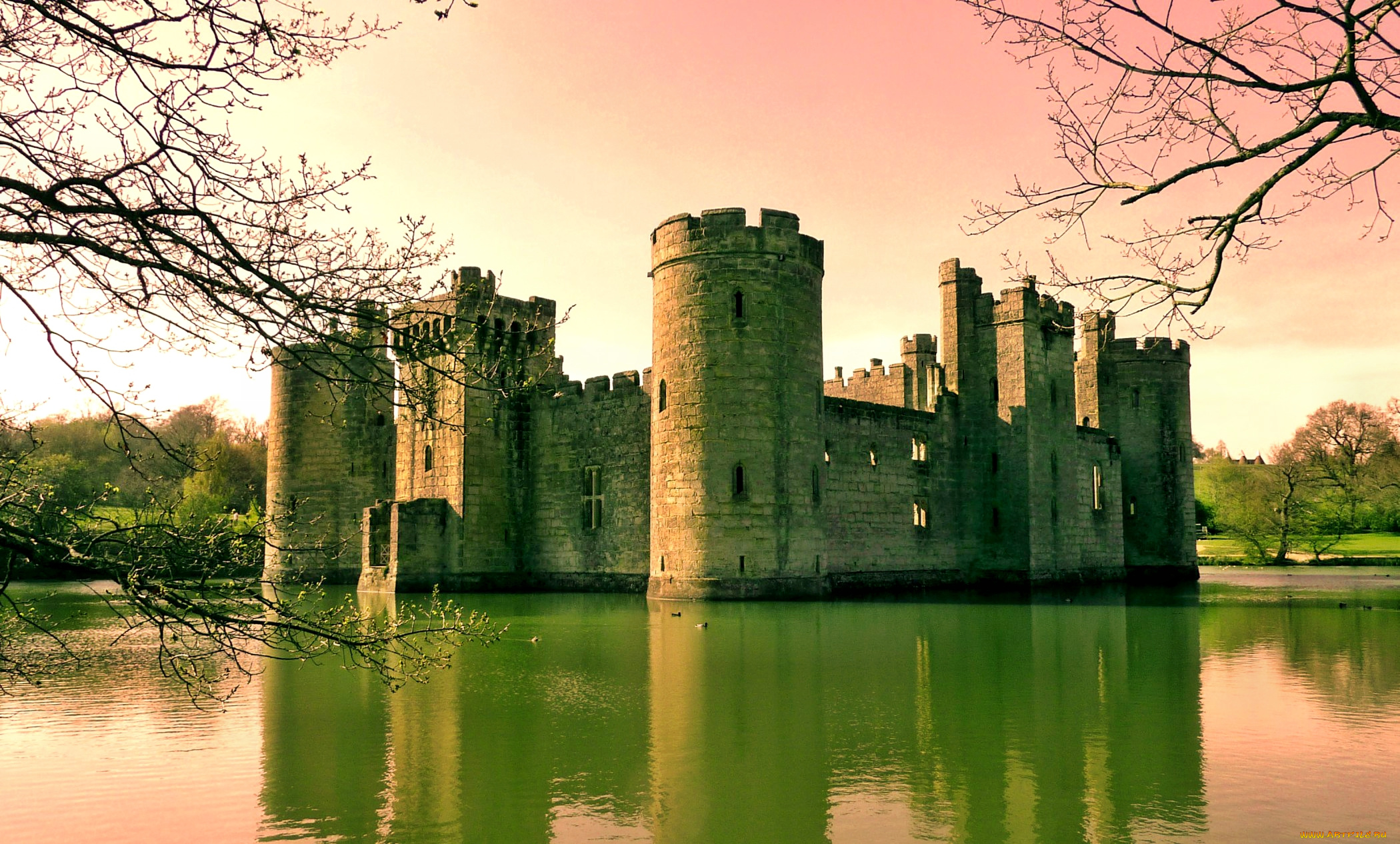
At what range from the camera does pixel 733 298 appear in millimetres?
25906

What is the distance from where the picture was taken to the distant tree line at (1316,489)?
53.4m

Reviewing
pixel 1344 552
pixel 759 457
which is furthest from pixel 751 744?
pixel 1344 552

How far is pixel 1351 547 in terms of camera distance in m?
59.6

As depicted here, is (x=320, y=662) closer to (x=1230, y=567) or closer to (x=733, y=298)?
(x=733, y=298)

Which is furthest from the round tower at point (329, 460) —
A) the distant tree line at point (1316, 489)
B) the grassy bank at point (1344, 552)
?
the distant tree line at point (1316, 489)

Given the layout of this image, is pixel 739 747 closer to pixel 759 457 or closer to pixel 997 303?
pixel 759 457

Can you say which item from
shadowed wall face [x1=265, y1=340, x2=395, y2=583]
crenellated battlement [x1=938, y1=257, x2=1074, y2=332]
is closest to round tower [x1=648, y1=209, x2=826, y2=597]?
crenellated battlement [x1=938, y1=257, x2=1074, y2=332]

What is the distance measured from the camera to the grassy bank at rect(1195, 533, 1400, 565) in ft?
171

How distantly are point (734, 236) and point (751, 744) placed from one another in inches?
727

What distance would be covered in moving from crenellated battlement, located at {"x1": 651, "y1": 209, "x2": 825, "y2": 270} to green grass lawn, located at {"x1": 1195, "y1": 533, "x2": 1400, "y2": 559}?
34.1 meters

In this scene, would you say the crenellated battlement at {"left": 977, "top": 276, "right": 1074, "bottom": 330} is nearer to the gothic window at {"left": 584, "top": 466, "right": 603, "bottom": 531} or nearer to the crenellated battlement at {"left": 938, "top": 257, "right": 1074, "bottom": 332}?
the crenellated battlement at {"left": 938, "top": 257, "right": 1074, "bottom": 332}

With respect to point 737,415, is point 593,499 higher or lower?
lower

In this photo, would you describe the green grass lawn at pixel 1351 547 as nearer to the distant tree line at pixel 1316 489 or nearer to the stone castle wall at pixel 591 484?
the distant tree line at pixel 1316 489

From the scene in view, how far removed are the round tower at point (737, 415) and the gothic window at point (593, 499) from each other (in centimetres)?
505
